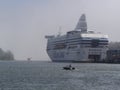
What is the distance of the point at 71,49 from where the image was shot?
16988 centimetres

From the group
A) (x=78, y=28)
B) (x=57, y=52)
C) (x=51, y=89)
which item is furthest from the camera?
(x=78, y=28)

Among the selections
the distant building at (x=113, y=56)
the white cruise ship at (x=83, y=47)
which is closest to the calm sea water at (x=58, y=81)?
the white cruise ship at (x=83, y=47)

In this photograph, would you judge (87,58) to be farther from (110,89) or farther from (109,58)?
(110,89)

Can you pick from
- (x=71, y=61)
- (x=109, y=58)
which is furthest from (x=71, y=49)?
(x=109, y=58)

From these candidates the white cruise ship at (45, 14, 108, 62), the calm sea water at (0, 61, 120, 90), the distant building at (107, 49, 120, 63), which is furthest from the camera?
the distant building at (107, 49, 120, 63)

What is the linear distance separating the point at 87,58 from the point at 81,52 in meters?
3.10

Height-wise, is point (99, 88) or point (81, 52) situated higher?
point (81, 52)

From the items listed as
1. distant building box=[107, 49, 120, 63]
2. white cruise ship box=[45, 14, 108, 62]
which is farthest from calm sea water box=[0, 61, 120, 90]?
distant building box=[107, 49, 120, 63]

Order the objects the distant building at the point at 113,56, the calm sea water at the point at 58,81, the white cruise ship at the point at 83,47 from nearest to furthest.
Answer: the calm sea water at the point at 58,81
the white cruise ship at the point at 83,47
the distant building at the point at 113,56

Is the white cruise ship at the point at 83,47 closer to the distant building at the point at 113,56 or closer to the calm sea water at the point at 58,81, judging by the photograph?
the distant building at the point at 113,56

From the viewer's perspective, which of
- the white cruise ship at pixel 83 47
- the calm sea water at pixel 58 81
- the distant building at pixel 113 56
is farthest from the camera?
the distant building at pixel 113 56

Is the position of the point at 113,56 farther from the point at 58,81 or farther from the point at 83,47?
the point at 58,81

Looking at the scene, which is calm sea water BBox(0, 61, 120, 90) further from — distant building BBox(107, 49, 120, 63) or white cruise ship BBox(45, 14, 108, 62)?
distant building BBox(107, 49, 120, 63)

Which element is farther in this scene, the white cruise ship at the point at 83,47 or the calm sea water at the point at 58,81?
the white cruise ship at the point at 83,47
